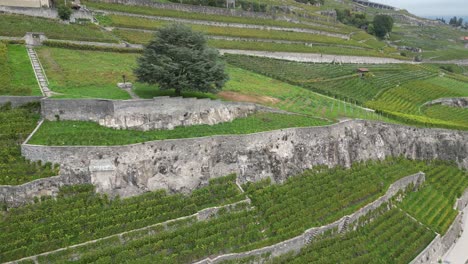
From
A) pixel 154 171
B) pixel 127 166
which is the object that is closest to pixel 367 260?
pixel 154 171

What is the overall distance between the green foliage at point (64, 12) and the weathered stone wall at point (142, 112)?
2692 cm

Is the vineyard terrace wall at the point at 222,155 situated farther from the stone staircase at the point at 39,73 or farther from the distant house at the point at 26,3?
the distant house at the point at 26,3

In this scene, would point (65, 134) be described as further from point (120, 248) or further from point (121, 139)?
point (120, 248)

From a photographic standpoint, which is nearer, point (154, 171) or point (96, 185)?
point (96, 185)

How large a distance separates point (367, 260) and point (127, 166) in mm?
17090

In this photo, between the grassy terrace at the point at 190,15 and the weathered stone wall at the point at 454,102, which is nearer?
the weathered stone wall at the point at 454,102

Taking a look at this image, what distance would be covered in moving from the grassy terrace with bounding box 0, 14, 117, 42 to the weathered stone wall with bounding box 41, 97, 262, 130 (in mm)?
20050

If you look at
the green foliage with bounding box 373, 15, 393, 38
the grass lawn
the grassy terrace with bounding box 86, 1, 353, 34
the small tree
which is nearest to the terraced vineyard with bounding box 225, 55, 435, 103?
the grassy terrace with bounding box 86, 1, 353, 34

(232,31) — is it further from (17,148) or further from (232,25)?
(17,148)

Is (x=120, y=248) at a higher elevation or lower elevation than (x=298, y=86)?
lower

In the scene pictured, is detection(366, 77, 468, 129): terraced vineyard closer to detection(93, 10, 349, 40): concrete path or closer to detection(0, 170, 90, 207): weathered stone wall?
detection(93, 10, 349, 40): concrete path

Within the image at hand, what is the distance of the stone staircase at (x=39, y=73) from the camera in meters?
30.3

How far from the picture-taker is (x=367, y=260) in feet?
85.8

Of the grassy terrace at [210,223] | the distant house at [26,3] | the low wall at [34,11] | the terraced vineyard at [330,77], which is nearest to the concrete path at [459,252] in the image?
the grassy terrace at [210,223]
